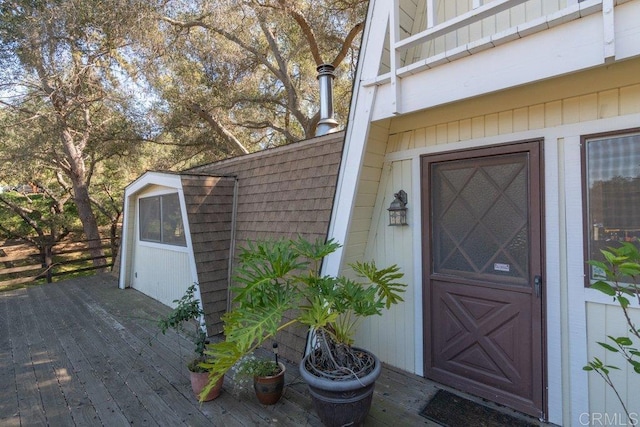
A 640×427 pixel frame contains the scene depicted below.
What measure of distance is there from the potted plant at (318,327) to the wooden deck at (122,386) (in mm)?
392

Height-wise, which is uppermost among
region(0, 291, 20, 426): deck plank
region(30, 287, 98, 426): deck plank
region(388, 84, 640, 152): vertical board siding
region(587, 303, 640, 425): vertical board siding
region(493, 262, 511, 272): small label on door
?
region(388, 84, 640, 152): vertical board siding

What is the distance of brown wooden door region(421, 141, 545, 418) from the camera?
2.37 meters

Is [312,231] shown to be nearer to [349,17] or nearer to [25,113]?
[349,17]

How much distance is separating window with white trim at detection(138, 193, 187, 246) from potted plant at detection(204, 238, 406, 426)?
3.11 m

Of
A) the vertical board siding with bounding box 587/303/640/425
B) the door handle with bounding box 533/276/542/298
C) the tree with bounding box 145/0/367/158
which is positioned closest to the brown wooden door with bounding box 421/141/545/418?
the door handle with bounding box 533/276/542/298

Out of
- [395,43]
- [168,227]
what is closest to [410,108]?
[395,43]

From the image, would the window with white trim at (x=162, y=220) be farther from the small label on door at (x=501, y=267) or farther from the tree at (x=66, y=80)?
the small label on door at (x=501, y=267)

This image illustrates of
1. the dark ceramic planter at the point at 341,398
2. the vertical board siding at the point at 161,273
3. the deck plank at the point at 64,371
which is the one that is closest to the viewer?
the dark ceramic planter at the point at 341,398

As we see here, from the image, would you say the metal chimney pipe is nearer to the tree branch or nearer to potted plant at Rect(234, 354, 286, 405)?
potted plant at Rect(234, 354, 286, 405)

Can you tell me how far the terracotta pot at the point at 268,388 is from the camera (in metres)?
2.56

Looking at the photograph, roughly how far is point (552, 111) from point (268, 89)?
7.89 m

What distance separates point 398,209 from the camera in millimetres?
2990

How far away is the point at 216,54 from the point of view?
23.9 ft

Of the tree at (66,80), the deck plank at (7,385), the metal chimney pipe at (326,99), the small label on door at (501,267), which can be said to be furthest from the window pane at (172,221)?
the small label on door at (501,267)
